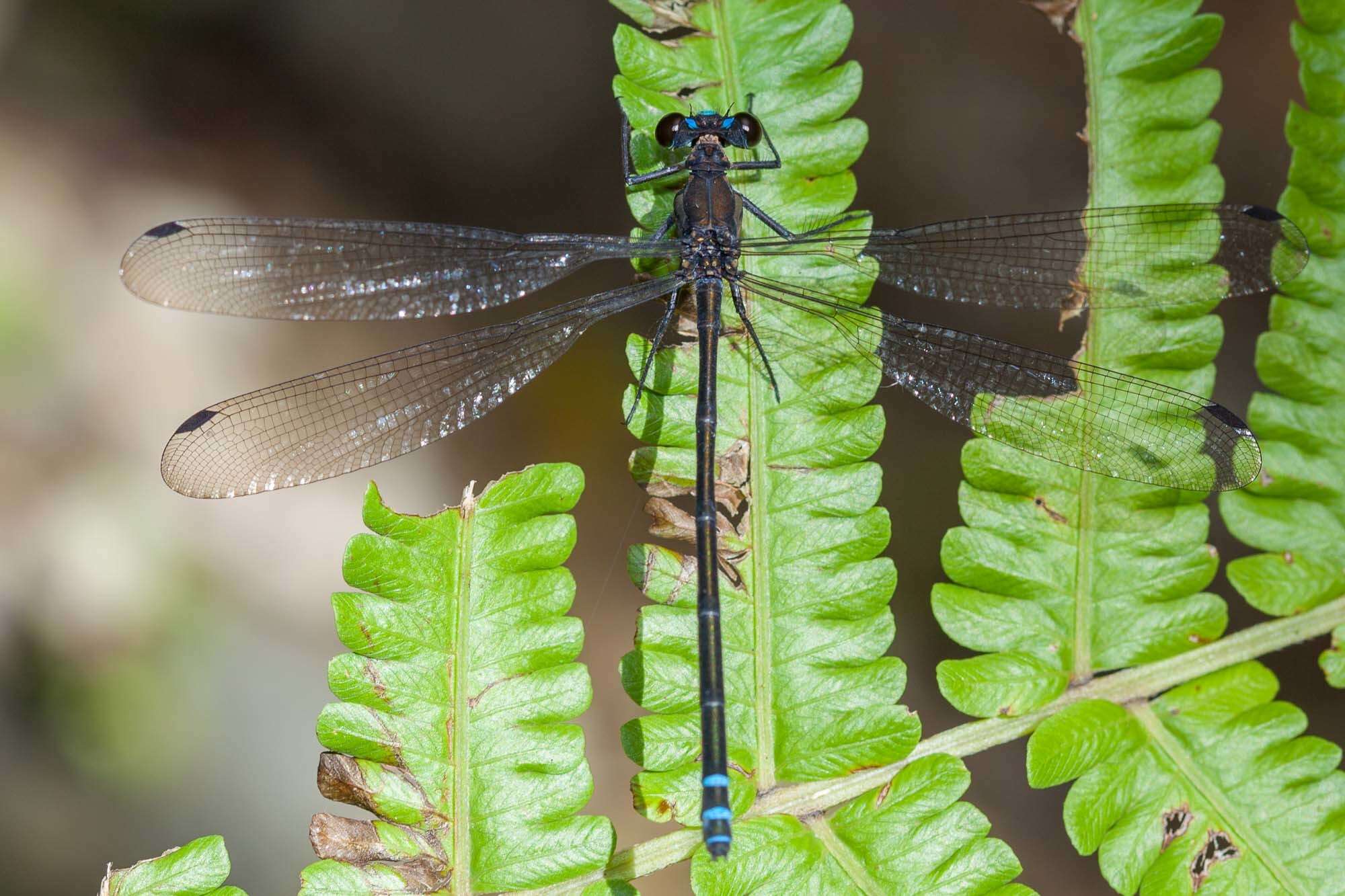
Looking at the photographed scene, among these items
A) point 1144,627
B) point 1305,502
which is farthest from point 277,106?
Answer: point 1305,502

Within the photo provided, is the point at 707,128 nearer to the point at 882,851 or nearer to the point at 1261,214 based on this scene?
the point at 1261,214

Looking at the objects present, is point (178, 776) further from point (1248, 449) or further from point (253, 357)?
point (1248, 449)

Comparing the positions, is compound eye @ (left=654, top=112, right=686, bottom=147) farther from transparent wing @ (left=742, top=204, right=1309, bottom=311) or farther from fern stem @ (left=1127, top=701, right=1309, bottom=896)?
fern stem @ (left=1127, top=701, right=1309, bottom=896)

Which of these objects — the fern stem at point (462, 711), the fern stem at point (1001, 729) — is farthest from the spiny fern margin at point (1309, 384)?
the fern stem at point (462, 711)

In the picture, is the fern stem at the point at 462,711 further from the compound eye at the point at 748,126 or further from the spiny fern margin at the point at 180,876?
the compound eye at the point at 748,126

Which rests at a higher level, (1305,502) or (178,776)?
(1305,502)

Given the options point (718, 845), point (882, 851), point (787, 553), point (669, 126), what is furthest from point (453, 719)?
point (669, 126)
